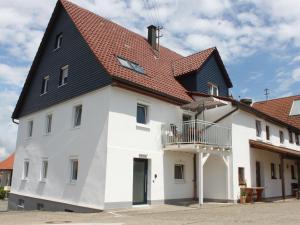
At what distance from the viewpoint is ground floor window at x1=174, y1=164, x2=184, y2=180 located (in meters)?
17.7

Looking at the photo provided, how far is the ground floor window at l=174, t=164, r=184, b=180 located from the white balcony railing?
1.75 meters

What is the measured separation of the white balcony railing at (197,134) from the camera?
16.7 metres

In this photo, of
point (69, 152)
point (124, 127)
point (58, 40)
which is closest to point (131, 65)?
point (124, 127)

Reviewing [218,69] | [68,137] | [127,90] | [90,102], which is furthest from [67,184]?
[218,69]

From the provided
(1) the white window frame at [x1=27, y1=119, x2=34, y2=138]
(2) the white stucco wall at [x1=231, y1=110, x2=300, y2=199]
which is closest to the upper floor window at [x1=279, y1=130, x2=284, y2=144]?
(2) the white stucco wall at [x1=231, y1=110, x2=300, y2=199]

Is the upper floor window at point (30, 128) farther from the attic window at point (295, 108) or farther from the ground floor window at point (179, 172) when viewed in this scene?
the attic window at point (295, 108)

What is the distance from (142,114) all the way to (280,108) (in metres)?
23.0

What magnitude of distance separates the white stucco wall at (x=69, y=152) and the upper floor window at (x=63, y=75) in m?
1.40

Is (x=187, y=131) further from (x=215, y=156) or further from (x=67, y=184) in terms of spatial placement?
(x=67, y=184)

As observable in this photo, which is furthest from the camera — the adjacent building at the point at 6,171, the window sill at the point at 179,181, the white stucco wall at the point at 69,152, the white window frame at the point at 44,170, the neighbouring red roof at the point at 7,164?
the adjacent building at the point at 6,171

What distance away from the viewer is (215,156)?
727 inches

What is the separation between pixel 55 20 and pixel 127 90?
8.87m

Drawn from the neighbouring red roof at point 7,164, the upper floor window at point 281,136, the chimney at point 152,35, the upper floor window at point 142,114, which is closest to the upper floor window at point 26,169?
the upper floor window at point 142,114

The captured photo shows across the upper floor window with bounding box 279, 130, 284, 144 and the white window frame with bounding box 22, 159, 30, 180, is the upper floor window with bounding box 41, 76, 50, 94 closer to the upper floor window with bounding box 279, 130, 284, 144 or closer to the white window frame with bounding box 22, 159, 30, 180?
the white window frame with bounding box 22, 159, 30, 180
